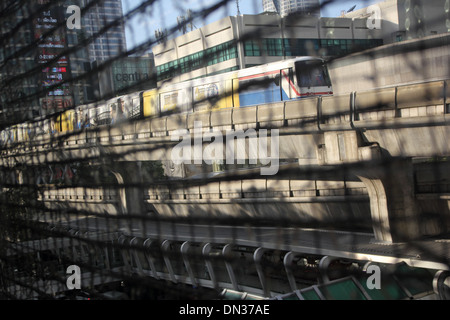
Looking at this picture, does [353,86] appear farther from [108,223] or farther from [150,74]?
[108,223]

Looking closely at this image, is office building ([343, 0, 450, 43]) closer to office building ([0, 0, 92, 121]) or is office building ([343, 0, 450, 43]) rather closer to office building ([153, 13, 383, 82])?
office building ([153, 13, 383, 82])

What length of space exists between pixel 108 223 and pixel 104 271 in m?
0.13

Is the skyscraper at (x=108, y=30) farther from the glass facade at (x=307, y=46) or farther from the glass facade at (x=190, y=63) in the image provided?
the glass facade at (x=307, y=46)

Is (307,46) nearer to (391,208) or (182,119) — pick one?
(182,119)

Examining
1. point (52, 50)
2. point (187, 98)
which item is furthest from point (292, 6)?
point (52, 50)

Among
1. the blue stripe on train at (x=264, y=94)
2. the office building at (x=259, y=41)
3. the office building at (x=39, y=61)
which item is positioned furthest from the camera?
the office building at (x=39, y=61)

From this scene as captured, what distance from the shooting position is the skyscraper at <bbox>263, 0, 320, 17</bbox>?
66 cm

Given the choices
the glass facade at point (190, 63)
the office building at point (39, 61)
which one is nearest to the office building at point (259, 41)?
the glass facade at point (190, 63)

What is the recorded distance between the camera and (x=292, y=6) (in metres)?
0.75

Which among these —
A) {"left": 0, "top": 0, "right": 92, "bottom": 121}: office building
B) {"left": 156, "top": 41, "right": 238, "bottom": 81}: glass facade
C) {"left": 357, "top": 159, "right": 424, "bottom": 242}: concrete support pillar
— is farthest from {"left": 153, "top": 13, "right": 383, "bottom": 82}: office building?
{"left": 0, "top": 0, "right": 92, "bottom": 121}: office building

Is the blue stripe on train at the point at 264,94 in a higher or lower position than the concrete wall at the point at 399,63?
higher

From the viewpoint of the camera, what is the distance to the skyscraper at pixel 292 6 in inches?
26.0

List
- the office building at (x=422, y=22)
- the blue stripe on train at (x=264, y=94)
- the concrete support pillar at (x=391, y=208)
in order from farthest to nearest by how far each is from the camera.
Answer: the blue stripe on train at (x=264, y=94), the concrete support pillar at (x=391, y=208), the office building at (x=422, y=22)
